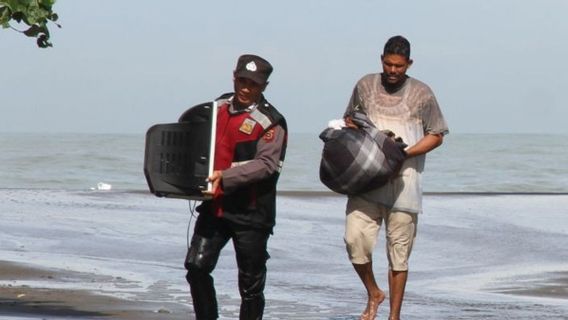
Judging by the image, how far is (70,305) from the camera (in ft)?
37.6

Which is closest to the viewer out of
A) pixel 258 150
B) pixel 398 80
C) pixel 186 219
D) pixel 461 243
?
pixel 258 150

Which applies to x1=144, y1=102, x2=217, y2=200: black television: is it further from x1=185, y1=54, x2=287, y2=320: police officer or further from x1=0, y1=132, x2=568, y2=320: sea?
x1=0, y1=132, x2=568, y2=320: sea

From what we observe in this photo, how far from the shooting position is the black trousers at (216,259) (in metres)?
9.36

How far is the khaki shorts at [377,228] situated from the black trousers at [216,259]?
1.29 metres

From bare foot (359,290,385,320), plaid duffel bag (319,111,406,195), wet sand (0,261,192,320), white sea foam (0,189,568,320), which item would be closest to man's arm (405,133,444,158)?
plaid duffel bag (319,111,406,195)

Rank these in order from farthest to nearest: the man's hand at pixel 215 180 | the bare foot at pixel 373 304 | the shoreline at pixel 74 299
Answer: the shoreline at pixel 74 299 → the bare foot at pixel 373 304 → the man's hand at pixel 215 180

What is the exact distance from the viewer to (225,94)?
31.2 ft

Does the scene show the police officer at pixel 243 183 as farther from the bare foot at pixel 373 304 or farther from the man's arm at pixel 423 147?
the bare foot at pixel 373 304

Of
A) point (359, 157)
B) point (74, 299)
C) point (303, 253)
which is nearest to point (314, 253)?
point (303, 253)

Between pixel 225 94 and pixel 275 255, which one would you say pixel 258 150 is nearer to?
pixel 225 94

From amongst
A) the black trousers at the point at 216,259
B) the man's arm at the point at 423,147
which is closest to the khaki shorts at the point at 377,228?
the man's arm at the point at 423,147

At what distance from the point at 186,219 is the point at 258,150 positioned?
10.3 meters

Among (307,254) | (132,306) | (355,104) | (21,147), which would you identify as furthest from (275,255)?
(21,147)

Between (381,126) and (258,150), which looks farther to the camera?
(381,126)
